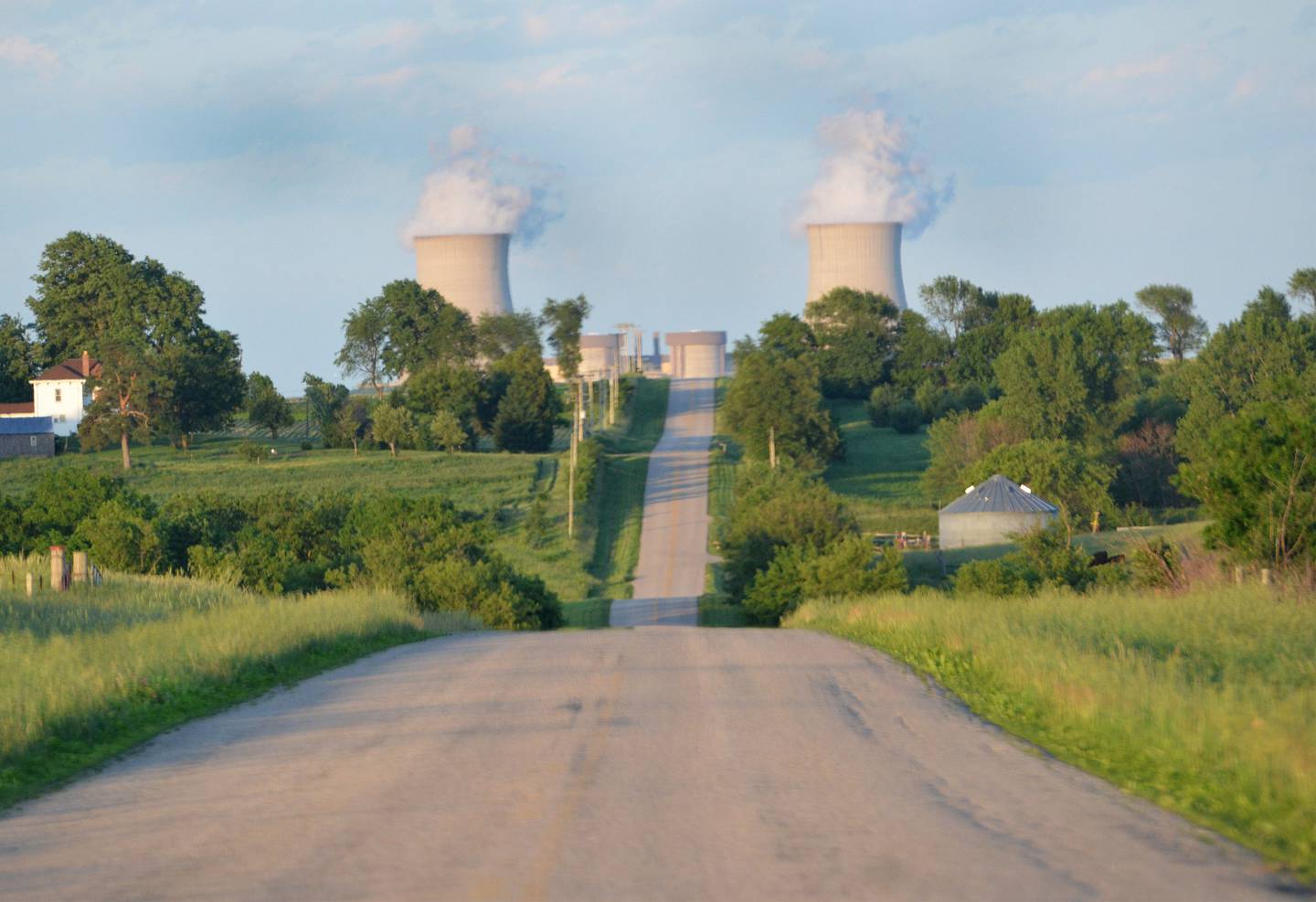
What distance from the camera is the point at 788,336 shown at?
122m

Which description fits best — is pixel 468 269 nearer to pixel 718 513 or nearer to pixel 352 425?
pixel 352 425

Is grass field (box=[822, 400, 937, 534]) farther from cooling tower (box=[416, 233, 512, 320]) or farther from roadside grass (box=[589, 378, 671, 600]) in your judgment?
cooling tower (box=[416, 233, 512, 320])

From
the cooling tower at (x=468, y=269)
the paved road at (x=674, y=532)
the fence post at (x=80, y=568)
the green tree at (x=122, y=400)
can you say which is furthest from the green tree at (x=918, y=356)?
the fence post at (x=80, y=568)

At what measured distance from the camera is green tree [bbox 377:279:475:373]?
105m

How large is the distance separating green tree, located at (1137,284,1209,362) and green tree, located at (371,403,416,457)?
275 ft

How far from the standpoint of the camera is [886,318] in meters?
120

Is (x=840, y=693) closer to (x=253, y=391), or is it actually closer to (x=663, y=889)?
(x=663, y=889)

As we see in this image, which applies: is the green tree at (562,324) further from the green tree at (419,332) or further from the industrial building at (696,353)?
the industrial building at (696,353)

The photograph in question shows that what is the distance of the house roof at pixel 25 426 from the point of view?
261 ft

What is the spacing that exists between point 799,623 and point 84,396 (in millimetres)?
74473

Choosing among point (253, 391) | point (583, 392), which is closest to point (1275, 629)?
point (253, 391)

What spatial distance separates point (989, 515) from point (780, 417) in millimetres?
26773

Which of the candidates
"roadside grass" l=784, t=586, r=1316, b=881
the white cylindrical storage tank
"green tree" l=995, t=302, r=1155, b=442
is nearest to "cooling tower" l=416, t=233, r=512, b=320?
"green tree" l=995, t=302, r=1155, b=442

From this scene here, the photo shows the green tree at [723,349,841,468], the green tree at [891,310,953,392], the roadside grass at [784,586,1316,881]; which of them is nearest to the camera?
the roadside grass at [784,586,1316,881]
